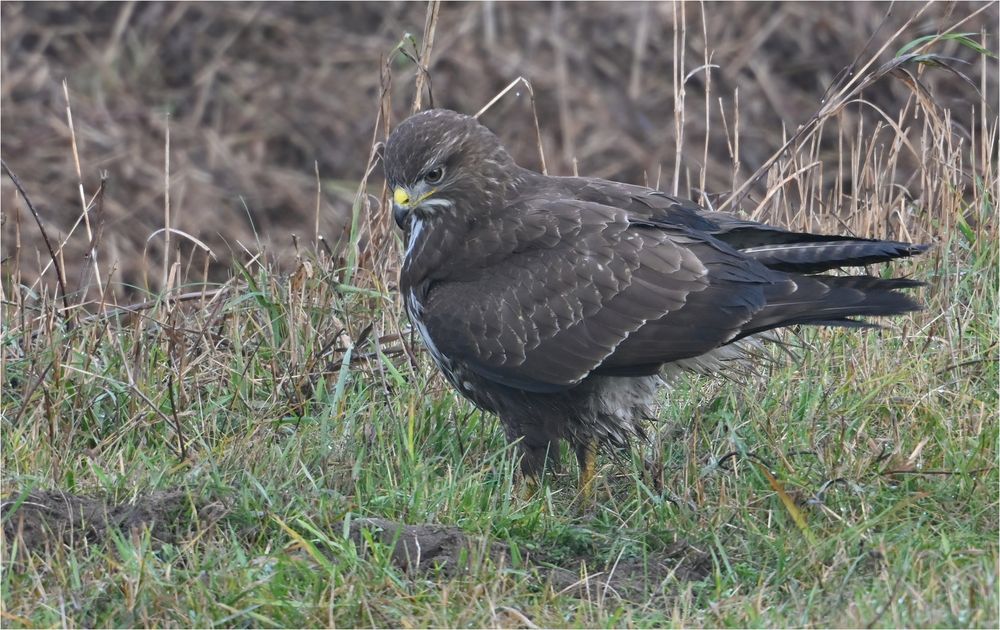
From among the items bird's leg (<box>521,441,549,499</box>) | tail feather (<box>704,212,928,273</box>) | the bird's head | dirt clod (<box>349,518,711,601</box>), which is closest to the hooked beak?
the bird's head

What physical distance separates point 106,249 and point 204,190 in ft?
3.49

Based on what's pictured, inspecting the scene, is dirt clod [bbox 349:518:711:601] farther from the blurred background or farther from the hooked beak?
the blurred background

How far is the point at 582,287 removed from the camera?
4875 millimetres

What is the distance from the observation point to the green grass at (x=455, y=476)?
3.85 metres

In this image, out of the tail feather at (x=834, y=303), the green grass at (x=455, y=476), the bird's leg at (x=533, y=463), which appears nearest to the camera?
the green grass at (x=455, y=476)

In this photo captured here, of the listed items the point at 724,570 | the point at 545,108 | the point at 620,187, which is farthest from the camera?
the point at 545,108

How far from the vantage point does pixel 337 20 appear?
12.5m

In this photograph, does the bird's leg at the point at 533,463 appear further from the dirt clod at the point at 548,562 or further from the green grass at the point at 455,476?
the dirt clod at the point at 548,562

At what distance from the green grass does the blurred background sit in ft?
16.7

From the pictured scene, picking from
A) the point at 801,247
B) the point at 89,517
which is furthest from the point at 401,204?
the point at 89,517

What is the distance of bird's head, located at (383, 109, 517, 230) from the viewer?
5118 mm

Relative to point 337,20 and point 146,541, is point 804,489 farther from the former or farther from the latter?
point 337,20

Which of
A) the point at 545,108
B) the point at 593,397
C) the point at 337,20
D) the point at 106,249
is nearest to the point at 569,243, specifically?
the point at 593,397

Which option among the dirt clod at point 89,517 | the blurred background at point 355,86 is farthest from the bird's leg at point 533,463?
the blurred background at point 355,86
